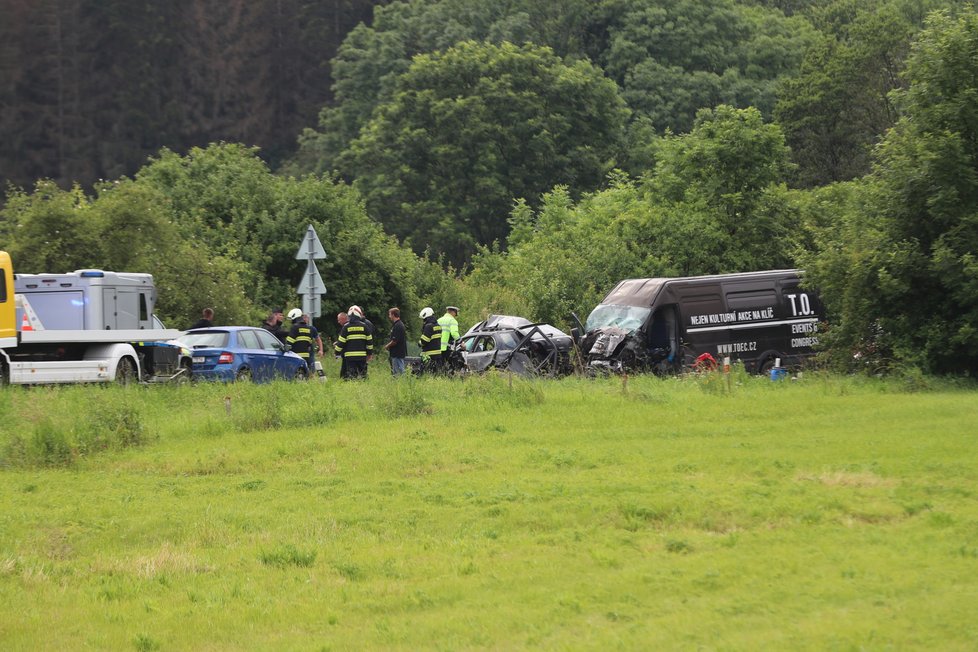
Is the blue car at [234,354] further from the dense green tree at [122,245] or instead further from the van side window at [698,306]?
the van side window at [698,306]

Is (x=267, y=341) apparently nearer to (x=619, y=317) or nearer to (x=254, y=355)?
(x=254, y=355)

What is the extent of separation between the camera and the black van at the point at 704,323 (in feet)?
86.5

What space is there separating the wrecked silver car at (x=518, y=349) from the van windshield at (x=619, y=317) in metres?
0.69

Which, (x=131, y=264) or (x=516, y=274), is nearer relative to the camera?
(x=131, y=264)

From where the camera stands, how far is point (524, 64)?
64.1 meters

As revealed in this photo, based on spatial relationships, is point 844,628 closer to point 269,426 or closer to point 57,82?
point 269,426

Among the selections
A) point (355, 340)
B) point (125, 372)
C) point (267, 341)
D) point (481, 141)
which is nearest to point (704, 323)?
point (355, 340)

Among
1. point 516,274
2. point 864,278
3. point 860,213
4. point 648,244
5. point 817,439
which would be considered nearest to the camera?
point 817,439

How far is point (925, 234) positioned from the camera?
2359 centimetres

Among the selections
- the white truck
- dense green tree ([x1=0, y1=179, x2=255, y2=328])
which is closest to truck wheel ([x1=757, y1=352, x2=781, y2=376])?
the white truck

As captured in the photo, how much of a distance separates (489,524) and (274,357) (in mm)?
15379

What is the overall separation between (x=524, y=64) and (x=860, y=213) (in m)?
41.1

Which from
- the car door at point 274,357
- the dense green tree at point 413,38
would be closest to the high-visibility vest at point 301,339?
the car door at point 274,357

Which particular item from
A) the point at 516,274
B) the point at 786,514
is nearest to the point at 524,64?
the point at 516,274
